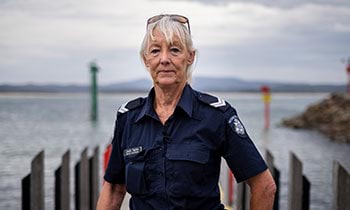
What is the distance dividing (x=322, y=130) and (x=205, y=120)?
111 feet

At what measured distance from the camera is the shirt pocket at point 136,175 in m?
2.42

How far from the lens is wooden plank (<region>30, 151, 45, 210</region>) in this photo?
18.9 feet

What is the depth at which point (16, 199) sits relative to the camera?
1144 cm

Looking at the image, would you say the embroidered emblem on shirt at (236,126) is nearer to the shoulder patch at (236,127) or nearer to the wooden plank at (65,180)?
the shoulder patch at (236,127)

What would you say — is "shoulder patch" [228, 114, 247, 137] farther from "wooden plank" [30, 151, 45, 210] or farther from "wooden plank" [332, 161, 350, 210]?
"wooden plank" [30, 151, 45, 210]

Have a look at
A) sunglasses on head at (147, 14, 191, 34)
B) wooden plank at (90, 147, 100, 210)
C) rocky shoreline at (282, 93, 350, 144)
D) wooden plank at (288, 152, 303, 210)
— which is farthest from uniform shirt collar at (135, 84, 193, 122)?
rocky shoreline at (282, 93, 350, 144)

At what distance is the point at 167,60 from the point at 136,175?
18.8 inches

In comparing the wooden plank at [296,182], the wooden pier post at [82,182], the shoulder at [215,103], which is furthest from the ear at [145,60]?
the wooden pier post at [82,182]

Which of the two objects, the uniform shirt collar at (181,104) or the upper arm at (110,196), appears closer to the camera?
the uniform shirt collar at (181,104)

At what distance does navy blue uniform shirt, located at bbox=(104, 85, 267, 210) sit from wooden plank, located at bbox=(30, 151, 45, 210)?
347 centimetres

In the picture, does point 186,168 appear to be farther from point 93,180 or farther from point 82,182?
point 93,180

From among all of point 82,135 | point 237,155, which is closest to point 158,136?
point 237,155

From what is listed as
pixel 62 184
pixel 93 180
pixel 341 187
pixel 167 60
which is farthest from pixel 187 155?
pixel 93 180

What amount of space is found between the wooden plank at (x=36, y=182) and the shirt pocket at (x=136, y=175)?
344 cm
